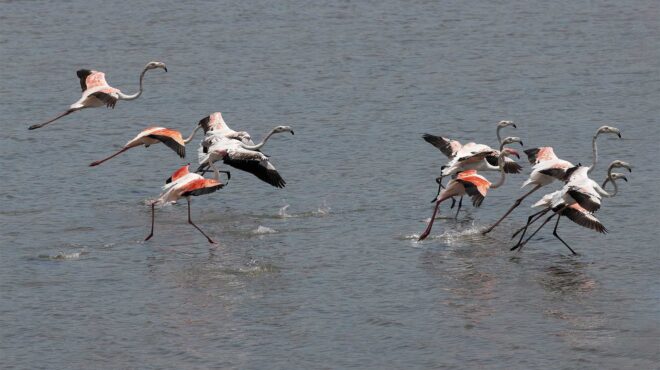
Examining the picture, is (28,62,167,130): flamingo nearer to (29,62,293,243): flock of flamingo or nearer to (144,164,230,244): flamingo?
(29,62,293,243): flock of flamingo

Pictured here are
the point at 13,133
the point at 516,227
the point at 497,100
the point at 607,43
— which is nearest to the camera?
the point at 516,227

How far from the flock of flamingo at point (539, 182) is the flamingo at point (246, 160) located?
210 cm

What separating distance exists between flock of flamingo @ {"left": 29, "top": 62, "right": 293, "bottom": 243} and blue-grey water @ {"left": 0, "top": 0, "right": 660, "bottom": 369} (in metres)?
0.57

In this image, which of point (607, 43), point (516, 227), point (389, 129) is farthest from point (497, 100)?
point (516, 227)

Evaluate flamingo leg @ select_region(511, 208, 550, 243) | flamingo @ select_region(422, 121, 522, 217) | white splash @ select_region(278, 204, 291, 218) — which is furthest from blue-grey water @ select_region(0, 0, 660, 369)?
flamingo @ select_region(422, 121, 522, 217)

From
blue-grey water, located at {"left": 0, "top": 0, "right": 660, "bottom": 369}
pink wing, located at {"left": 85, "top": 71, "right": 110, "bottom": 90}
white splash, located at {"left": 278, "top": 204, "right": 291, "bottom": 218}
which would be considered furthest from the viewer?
pink wing, located at {"left": 85, "top": 71, "right": 110, "bottom": 90}

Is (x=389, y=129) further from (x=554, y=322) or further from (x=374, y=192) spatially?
(x=554, y=322)

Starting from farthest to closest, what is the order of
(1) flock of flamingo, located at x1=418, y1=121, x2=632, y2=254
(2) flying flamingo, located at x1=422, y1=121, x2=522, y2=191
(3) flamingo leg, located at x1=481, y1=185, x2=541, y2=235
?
1. (2) flying flamingo, located at x1=422, y1=121, x2=522, y2=191
2. (3) flamingo leg, located at x1=481, y1=185, x2=541, y2=235
3. (1) flock of flamingo, located at x1=418, y1=121, x2=632, y2=254

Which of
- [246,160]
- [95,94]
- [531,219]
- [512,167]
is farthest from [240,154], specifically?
[531,219]

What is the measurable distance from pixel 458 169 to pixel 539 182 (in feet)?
4.19

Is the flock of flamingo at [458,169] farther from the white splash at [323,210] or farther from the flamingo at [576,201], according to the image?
the white splash at [323,210]

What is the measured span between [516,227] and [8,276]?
6.38 m

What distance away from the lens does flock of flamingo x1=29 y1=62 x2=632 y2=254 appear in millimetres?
17141

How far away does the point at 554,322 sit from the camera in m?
14.2
